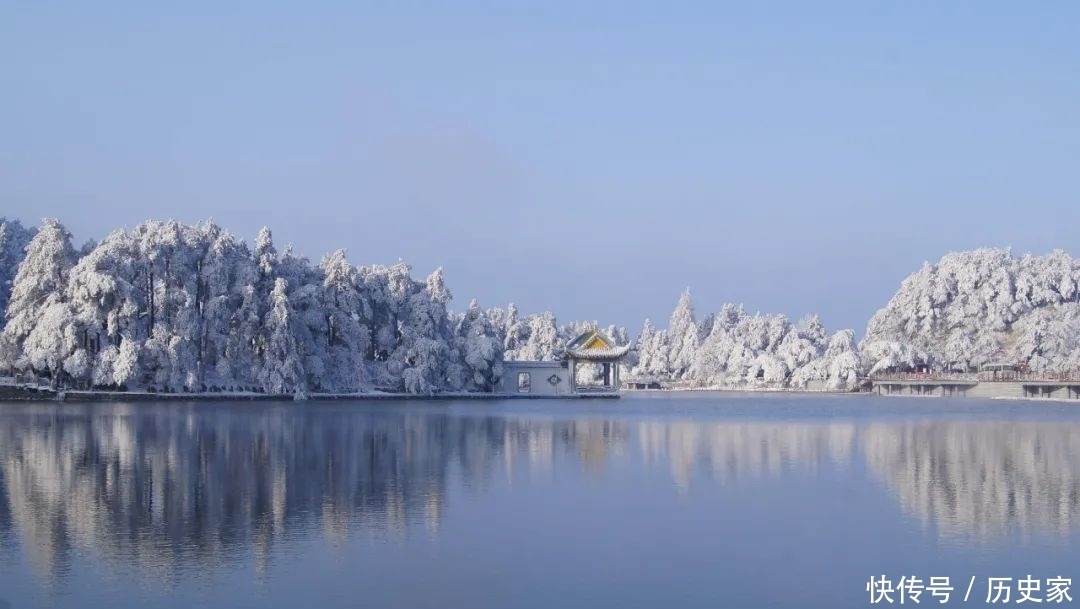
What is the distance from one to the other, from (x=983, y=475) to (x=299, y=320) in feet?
161

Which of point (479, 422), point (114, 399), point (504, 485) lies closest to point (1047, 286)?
point (479, 422)

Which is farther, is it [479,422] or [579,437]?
[479,422]

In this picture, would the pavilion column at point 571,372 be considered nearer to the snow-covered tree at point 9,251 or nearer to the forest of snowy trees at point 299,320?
the forest of snowy trees at point 299,320

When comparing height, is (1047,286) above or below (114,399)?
above

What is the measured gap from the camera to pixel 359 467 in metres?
26.8

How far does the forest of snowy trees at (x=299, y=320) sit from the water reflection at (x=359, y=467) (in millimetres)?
10040

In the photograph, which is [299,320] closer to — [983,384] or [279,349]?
[279,349]

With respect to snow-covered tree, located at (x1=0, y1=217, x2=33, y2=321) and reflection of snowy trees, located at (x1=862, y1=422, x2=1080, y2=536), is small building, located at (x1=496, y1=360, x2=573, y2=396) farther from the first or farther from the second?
reflection of snowy trees, located at (x1=862, y1=422, x2=1080, y2=536)

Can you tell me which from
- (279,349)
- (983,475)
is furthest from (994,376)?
(983,475)

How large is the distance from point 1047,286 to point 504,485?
302 feet

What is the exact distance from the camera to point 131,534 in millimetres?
16703

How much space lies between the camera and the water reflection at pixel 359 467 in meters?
17.4

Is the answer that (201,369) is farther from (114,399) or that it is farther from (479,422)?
(479,422)

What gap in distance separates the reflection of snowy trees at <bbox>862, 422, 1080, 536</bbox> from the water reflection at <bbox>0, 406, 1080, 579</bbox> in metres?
0.08
